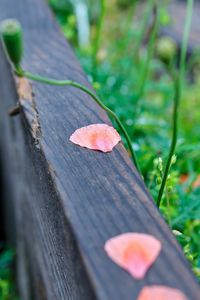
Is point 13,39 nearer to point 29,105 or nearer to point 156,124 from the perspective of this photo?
point 29,105

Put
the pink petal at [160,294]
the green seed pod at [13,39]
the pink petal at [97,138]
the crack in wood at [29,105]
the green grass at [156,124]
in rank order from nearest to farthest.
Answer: the pink petal at [160,294] → the green seed pod at [13,39] → the pink petal at [97,138] → the crack in wood at [29,105] → the green grass at [156,124]

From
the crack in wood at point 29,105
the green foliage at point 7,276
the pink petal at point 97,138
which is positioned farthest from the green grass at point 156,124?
the green foliage at point 7,276

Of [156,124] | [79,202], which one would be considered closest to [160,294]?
[79,202]

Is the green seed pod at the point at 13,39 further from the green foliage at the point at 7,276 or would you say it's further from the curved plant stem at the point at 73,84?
the green foliage at the point at 7,276

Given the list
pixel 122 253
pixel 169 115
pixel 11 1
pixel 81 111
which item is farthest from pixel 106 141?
pixel 169 115

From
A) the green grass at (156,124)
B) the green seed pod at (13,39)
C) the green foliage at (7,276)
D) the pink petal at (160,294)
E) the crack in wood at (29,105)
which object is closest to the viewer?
the pink petal at (160,294)

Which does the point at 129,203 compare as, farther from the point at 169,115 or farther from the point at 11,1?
the point at 169,115

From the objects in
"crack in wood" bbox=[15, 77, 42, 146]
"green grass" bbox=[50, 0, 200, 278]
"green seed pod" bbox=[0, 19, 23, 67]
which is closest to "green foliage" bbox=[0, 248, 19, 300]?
"green grass" bbox=[50, 0, 200, 278]

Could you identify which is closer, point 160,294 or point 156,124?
point 160,294

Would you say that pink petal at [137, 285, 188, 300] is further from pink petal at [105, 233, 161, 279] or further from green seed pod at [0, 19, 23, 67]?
green seed pod at [0, 19, 23, 67]
